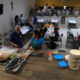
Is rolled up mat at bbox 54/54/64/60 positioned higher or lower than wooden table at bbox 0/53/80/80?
higher

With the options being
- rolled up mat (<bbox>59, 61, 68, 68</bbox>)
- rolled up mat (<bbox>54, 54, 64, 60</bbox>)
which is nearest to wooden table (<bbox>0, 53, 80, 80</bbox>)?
rolled up mat (<bbox>59, 61, 68, 68</bbox>)

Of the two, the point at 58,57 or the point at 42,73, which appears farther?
the point at 58,57

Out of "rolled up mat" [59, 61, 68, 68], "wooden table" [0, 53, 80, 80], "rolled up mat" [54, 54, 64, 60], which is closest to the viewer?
"wooden table" [0, 53, 80, 80]

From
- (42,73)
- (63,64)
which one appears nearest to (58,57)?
(63,64)

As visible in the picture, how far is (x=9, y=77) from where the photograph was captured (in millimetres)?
1835

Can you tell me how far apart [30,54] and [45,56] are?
309mm

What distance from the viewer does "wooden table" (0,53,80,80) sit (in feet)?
6.01

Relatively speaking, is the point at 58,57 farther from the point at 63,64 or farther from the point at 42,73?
the point at 42,73

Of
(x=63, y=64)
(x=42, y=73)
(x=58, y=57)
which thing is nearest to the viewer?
(x=42, y=73)

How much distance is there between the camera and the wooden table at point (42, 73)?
1.83 meters

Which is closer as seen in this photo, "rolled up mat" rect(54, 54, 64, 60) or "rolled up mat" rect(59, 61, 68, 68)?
"rolled up mat" rect(59, 61, 68, 68)

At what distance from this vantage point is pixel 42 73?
1918 millimetres

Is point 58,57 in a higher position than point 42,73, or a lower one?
higher

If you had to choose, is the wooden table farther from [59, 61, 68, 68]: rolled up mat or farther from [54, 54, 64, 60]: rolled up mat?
[54, 54, 64, 60]: rolled up mat
